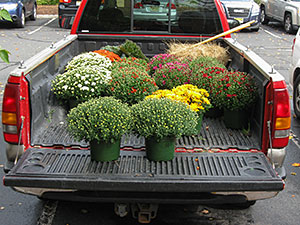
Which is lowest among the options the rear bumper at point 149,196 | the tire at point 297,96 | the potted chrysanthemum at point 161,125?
the tire at point 297,96

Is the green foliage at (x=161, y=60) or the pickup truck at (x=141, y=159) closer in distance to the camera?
the pickup truck at (x=141, y=159)

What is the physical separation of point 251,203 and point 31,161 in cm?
226

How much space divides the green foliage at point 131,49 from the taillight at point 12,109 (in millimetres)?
2693

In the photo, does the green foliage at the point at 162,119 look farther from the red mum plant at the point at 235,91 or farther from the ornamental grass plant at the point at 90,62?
the ornamental grass plant at the point at 90,62

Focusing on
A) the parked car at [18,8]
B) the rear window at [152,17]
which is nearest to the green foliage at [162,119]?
the rear window at [152,17]

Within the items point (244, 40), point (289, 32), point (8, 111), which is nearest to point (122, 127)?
point (8, 111)

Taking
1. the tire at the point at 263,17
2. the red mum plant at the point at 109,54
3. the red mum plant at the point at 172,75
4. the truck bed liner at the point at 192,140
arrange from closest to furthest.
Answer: the truck bed liner at the point at 192,140 < the red mum plant at the point at 172,75 < the red mum plant at the point at 109,54 < the tire at the point at 263,17

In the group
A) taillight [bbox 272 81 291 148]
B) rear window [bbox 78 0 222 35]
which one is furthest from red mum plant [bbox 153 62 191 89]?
taillight [bbox 272 81 291 148]

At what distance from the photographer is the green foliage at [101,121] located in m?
3.50

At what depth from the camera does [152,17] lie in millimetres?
6492

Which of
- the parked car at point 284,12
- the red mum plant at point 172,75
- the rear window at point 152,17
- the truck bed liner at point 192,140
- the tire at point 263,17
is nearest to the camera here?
the truck bed liner at point 192,140

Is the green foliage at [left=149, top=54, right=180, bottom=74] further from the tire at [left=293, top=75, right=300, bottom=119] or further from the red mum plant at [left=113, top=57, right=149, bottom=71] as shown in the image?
the tire at [left=293, top=75, right=300, bottom=119]

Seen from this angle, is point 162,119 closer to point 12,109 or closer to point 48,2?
point 12,109

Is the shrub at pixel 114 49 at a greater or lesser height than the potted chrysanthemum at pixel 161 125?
greater
